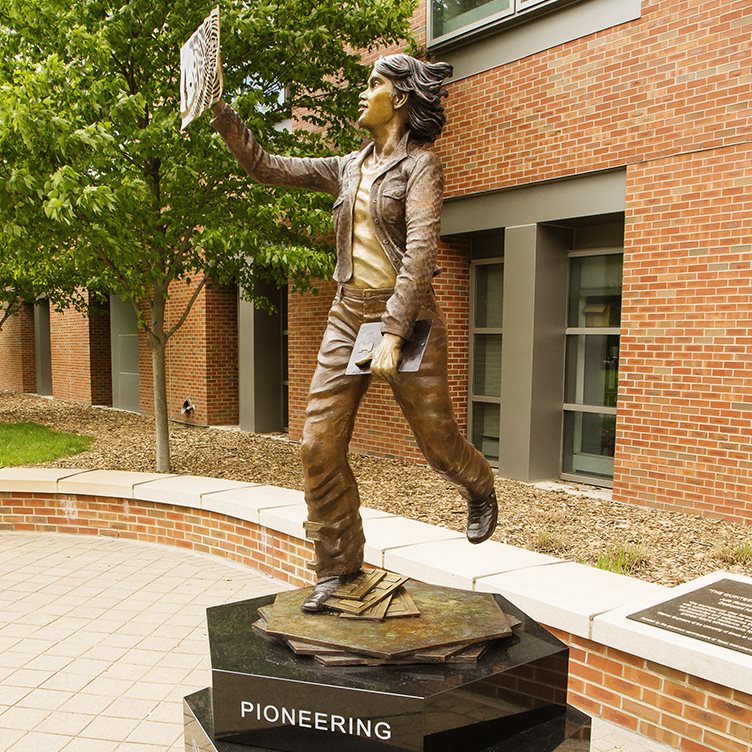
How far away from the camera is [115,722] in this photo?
354 cm

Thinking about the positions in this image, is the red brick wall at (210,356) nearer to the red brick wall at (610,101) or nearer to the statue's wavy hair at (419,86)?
the red brick wall at (610,101)

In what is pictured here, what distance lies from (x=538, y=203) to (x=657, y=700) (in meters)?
6.16

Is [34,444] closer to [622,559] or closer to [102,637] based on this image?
[102,637]

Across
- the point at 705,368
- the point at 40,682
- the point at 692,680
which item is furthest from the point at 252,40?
the point at 692,680

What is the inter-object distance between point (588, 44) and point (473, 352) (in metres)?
3.93

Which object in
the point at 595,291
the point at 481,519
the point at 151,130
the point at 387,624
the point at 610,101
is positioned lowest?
the point at 387,624

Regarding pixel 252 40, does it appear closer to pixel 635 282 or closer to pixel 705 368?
pixel 635 282

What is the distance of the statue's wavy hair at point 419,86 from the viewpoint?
3.13m

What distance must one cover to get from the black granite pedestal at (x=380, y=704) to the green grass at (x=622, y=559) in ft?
7.40

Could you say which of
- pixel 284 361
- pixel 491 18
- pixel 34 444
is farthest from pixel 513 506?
pixel 34 444

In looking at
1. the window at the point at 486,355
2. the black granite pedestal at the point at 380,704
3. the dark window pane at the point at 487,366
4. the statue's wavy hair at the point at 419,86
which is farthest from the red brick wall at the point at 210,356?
the black granite pedestal at the point at 380,704

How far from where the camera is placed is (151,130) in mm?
6988

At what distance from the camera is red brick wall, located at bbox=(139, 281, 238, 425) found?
13805 millimetres

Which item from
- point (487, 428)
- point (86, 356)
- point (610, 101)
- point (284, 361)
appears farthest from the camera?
point (86, 356)
